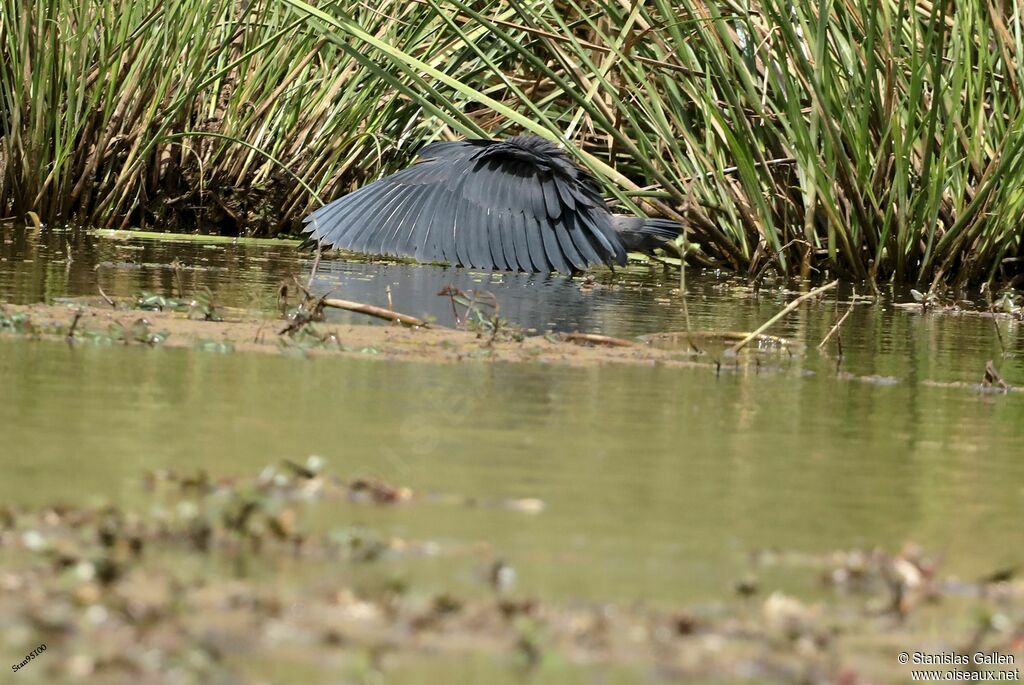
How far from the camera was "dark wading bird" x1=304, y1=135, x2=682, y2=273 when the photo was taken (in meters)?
6.55

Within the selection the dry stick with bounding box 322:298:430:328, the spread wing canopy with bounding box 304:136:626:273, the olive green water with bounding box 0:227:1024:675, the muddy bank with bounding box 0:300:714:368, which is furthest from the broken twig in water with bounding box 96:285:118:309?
the spread wing canopy with bounding box 304:136:626:273

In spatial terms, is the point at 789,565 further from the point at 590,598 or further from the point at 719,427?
the point at 719,427

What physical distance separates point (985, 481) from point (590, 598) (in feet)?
3.75

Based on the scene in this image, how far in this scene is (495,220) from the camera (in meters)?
6.57

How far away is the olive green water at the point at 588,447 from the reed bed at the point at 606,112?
7.07 ft

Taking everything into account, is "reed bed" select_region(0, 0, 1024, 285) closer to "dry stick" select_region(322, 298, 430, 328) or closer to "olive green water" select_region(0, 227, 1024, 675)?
"dry stick" select_region(322, 298, 430, 328)

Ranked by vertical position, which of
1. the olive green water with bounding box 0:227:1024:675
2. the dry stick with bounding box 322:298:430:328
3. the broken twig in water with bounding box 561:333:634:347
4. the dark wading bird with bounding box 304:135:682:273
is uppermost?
the dark wading bird with bounding box 304:135:682:273

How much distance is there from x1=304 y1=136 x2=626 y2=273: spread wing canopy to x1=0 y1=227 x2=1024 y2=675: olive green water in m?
1.93

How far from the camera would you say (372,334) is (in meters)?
4.50

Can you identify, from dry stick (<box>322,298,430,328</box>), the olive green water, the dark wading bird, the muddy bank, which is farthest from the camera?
the dark wading bird

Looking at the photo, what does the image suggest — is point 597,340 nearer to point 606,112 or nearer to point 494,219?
point 494,219

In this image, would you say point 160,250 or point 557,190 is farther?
point 160,250

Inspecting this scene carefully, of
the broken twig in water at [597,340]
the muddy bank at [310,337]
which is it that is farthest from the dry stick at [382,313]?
the broken twig in water at [597,340]

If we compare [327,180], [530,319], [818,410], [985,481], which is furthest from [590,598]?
[327,180]
